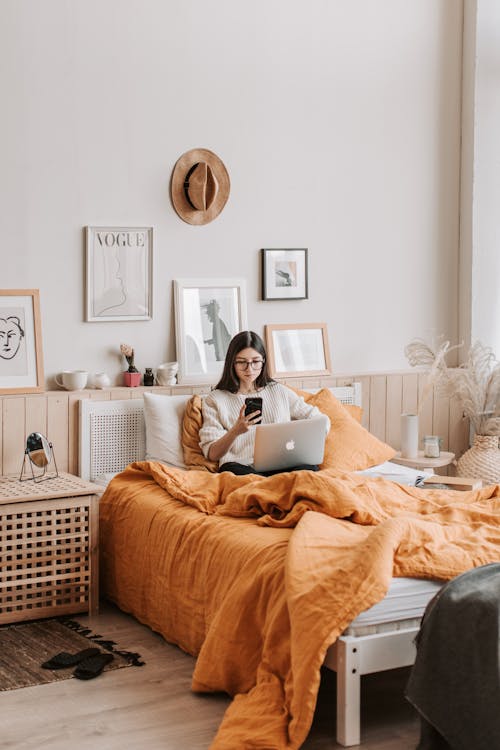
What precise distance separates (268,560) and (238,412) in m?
1.47

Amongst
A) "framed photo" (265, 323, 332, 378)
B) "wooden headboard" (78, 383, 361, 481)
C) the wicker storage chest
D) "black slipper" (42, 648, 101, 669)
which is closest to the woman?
"wooden headboard" (78, 383, 361, 481)

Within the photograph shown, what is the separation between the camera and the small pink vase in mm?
4953

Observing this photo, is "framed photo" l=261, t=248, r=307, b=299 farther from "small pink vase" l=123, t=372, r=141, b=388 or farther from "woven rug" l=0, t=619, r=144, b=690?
"woven rug" l=0, t=619, r=144, b=690

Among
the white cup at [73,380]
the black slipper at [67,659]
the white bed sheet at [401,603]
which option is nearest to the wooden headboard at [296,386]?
the white cup at [73,380]

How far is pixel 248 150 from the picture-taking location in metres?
5.35

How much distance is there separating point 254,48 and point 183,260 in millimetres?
1134

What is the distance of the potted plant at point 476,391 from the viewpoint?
18.4 feet

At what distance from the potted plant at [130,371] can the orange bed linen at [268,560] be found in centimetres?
57

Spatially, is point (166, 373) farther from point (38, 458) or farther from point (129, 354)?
point (38, 458)

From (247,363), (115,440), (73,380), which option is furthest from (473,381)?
(73,380)

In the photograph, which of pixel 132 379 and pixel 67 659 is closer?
pixel 67 659

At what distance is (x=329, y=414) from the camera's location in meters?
5.14

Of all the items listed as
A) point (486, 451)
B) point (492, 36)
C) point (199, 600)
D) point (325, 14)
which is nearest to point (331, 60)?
point (325, 14)

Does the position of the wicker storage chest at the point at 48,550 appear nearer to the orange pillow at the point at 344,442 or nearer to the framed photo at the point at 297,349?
the orange pillow at the point at 344,442
